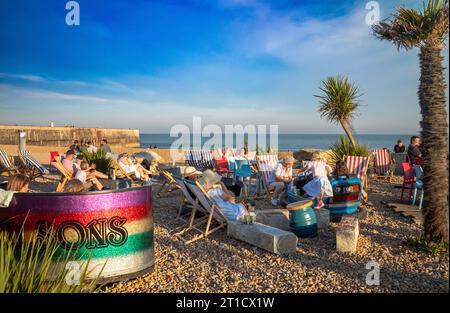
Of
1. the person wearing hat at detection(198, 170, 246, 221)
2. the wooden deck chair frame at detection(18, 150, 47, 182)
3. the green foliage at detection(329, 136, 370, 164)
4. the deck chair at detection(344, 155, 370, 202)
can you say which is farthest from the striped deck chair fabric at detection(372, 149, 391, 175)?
the wooden deck chair frame at detection(18, 150, 47, 182)

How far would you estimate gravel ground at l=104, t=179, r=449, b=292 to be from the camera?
12.5 ft

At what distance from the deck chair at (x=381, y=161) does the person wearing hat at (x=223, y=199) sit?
7775mm

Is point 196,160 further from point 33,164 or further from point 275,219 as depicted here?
point 275,219

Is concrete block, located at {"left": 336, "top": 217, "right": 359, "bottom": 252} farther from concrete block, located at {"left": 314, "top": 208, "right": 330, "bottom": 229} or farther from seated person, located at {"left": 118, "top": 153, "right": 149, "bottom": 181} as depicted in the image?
seated person, located at {"left": 118, "top": 153, "right": 149, "bottom": 181}

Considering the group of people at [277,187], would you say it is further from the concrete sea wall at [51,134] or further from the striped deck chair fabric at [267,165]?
the concrete sea wall at [51,134]

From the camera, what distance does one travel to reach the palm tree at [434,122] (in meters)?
4.54

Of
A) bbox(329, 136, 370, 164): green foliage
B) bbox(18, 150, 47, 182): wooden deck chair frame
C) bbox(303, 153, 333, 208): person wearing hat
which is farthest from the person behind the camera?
bbox(329, 136, 370, 164): green foliage

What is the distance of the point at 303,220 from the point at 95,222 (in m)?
3.09

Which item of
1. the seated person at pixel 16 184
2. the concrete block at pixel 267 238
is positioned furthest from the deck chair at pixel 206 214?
the seated person at pixel 16 184

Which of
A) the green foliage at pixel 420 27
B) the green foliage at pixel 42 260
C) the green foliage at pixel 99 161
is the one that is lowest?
the green foliage at pixel 42 260

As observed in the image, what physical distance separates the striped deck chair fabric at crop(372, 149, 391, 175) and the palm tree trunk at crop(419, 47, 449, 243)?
794 cm
